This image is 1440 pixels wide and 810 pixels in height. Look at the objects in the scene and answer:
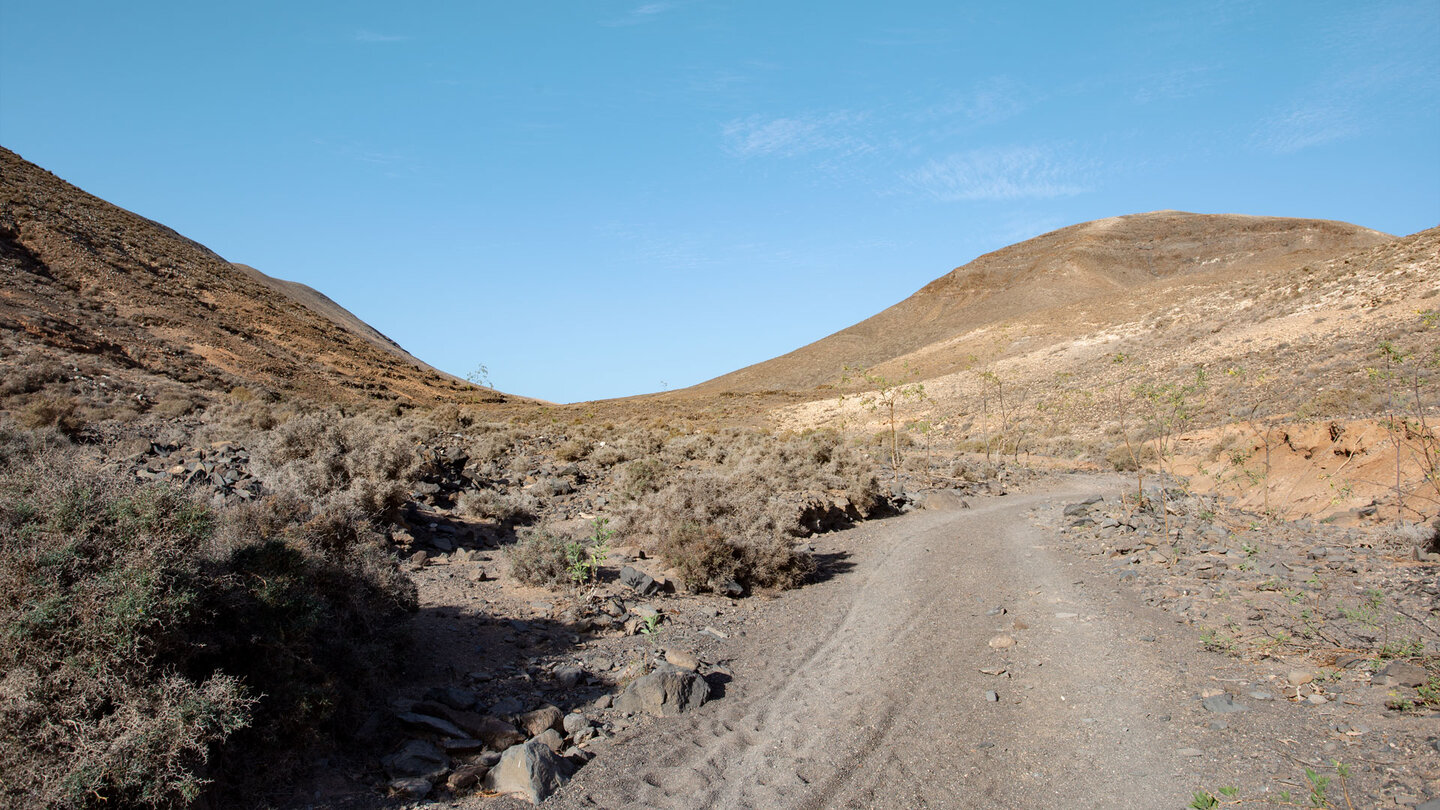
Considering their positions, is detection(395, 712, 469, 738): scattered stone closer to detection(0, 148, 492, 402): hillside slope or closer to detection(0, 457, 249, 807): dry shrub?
detection(0, 457, 249, 807): dry shrub

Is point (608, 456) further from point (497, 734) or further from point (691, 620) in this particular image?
point (497, 734)

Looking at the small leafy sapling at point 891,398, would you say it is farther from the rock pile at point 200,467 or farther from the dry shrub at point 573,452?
the rock pile at point 200,467

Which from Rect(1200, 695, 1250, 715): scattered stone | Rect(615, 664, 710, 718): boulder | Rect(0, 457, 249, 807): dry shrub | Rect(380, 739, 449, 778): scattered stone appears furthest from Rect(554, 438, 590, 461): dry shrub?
Rect(1200, 695, 1250, 715): scattered stone

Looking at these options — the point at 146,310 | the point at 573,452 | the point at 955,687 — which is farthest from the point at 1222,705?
the point at 146,310

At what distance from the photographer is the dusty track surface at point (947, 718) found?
4.50 metres

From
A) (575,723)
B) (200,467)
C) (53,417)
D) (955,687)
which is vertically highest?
(53,417)

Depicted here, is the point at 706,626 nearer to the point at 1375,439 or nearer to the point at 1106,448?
the point at 1375,439

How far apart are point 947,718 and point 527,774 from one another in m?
3.27

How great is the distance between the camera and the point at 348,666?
5.21m

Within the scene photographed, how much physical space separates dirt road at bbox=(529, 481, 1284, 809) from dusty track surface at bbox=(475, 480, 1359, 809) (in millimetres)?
16

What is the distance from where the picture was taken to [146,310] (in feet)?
109

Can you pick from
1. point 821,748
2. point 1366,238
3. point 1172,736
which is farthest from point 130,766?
point 1366,238

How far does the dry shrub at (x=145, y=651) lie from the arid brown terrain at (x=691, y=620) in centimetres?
2

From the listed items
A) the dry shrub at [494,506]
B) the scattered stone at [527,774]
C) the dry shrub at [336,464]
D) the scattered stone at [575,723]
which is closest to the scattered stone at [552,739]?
the scattered stone at [575,723]
